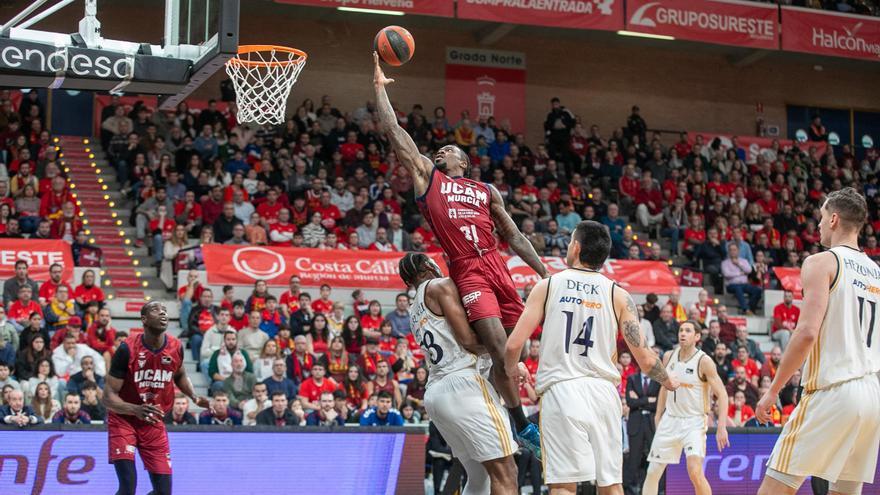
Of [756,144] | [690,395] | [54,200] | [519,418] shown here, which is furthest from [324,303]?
[756,144]

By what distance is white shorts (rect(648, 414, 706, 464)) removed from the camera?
465 inches

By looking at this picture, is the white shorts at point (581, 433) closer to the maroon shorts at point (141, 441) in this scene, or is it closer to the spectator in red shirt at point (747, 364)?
the maroon shorts at point (141, 441)

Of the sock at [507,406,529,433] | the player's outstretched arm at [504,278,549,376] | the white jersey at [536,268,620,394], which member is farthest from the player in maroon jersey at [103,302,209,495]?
the white jersey at [536,268,620,394]

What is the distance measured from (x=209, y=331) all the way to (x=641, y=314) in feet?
25.2

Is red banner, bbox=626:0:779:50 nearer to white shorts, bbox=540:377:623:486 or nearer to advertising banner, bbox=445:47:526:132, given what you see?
advertising banner, bbox=445:47:526:132

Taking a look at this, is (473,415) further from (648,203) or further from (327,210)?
(648,203)

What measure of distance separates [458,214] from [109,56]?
303 centimetres

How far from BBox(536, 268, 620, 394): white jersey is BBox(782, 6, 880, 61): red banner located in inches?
791

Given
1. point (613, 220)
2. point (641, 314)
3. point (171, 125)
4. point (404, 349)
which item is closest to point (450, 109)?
point (613, 220)

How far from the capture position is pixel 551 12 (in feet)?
75.4

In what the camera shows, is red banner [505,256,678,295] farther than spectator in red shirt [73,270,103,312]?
Yes

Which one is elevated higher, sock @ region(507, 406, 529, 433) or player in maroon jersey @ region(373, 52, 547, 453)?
player in maroon jersey @ region(373, 52, 547, 453)

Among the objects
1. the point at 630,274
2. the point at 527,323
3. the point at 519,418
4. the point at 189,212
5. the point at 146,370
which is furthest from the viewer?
the point at 630,274

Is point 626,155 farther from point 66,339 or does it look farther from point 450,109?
point 66,339
